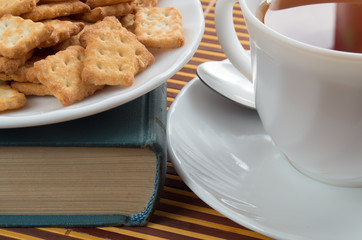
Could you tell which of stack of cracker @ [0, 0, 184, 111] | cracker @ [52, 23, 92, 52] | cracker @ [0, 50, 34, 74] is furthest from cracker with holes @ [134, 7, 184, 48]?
cracker @ [0, 50, 34, 74]

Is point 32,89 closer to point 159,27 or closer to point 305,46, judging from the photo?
point 159,27

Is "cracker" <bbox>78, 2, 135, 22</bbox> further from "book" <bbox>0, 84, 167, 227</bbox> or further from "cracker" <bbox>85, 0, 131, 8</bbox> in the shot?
"book" <bbox>0, 84, 167, 227</bbox>

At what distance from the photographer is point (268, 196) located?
2.65ft

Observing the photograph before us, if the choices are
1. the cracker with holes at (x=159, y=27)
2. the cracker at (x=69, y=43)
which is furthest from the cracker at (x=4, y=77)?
the cracker with holes at (x=159, y=27)

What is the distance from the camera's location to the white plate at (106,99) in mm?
707

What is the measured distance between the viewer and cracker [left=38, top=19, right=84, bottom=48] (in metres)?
0.81

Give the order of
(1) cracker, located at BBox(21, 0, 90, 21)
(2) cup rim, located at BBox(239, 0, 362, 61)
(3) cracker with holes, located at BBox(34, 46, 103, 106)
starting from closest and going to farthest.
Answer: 1. (2) cup rim, located at BBox(239, 0, 362, 61)
2. (3) cracker with holes, located at BBox(34, 46, 103, 106)
3. (1) cracker, located at BBox(21, 0, 90, 21)

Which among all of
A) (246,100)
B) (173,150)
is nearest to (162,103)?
(173,150)

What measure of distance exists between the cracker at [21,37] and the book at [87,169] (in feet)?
0.39

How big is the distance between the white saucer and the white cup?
40 mm

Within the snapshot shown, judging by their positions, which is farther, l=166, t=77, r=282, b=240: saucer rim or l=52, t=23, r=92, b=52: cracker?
l=52, t=23, r=92, b=52: cracker

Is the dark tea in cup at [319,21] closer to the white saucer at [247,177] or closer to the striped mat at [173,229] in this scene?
the white saucer at [247,177]

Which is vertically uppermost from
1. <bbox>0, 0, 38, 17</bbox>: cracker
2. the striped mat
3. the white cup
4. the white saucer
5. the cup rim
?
<bbox>0, 0, 38, 17</bbox>: cracker

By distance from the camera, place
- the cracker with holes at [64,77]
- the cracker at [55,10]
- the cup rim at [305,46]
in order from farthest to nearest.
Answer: the cracker at [55,10] → the cracker with holes at [64,77] → the cup rim at [305,46]
